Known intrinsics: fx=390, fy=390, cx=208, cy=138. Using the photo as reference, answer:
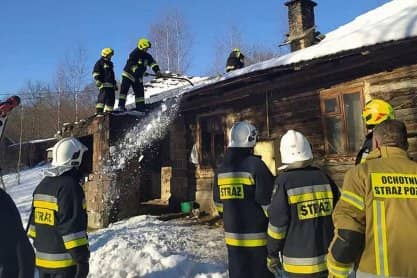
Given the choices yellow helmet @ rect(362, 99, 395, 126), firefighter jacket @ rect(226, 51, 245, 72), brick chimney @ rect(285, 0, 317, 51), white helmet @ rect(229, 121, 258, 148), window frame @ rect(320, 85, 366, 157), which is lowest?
white helmet @ rect(229, 121, 258, 148)

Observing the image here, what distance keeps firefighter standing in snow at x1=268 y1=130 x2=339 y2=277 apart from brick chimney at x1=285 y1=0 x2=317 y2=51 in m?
9.58

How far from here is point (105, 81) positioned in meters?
10.8

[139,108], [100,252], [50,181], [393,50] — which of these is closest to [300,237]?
[50,181]

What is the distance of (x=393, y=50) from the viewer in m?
6.50

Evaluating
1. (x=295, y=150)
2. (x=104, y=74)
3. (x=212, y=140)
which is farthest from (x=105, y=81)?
(x=295, y=150)

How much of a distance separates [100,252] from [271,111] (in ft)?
16.0

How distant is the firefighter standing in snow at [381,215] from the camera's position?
211 cm

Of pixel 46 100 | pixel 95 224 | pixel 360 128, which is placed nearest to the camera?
pixel 360 128

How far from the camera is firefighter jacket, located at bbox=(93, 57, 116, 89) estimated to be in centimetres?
1081

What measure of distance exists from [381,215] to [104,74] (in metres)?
9.83

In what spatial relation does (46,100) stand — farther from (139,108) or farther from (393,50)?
(393,50)

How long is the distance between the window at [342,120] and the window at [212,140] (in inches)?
122

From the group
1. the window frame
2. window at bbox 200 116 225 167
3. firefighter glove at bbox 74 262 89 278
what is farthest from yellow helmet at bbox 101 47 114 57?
firefighter glove at bbox 74 262 89 278

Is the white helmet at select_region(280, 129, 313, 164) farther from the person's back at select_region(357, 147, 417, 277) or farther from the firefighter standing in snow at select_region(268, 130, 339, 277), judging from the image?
the person's back at select_region(357, 147, 417, 277)
